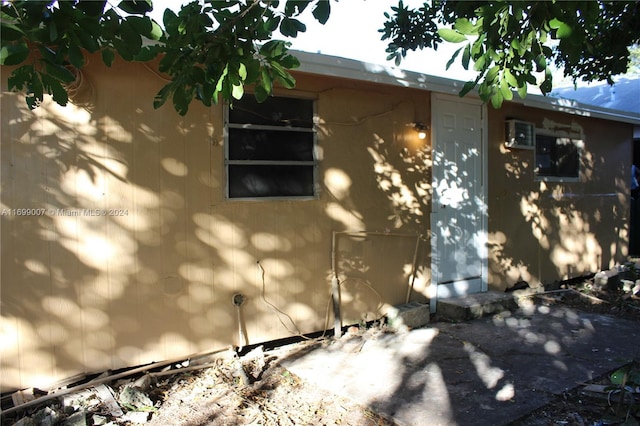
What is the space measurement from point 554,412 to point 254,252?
2641mm

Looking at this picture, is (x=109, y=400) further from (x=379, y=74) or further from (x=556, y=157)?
(x=556, y=157)

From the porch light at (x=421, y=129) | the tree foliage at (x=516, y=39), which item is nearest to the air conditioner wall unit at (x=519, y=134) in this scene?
the porch light at (x=421, y=129)

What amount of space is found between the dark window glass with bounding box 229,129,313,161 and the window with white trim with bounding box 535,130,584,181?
3.82 m

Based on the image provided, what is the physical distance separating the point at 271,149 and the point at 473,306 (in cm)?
288

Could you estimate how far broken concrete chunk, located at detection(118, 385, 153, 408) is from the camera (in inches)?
135

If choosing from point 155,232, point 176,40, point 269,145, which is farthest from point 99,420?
point 269,145

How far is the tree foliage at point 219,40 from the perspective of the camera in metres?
1.92

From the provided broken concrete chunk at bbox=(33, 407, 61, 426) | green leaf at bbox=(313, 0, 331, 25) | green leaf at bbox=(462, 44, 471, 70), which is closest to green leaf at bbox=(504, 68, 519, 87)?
green leaf at bbox=(462, 44, 471, 70)

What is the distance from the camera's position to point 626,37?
16.0 ft

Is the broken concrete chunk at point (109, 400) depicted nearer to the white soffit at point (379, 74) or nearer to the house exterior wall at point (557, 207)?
the white soffit at point (379, 74)

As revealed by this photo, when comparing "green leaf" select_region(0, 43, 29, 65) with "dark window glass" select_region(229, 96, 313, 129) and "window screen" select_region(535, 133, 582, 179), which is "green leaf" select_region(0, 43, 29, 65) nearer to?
"dark window glass" select_region(229, 96, 313, 129)

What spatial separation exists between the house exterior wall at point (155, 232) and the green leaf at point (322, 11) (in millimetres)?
2139

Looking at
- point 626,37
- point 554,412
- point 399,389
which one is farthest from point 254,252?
point 626,37

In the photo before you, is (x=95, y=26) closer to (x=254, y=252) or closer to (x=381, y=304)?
(x=254, y=252)
